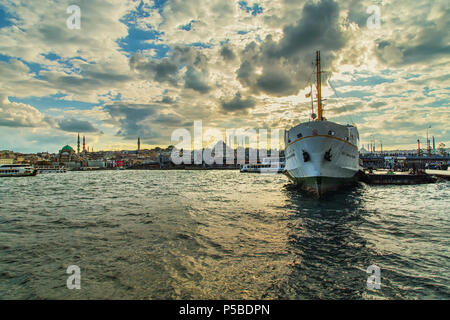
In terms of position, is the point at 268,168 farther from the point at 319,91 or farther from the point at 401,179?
the point at 319,91

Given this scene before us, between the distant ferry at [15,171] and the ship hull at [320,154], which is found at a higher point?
the ship hull at [320,154]

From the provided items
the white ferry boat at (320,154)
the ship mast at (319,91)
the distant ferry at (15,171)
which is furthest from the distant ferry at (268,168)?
the distant ferry at (15,171)

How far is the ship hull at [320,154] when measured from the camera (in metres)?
18.4

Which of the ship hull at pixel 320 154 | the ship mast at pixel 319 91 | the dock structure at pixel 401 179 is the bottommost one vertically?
the dock structure at pixel 401 179

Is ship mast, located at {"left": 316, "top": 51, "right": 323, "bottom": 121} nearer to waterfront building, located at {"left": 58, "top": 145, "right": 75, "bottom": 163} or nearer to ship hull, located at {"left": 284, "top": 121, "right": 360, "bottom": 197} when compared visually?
ship hull, located at {"left": 284, "top": 121, "right": 360, "bottom": 197}

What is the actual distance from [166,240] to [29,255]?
4.50m

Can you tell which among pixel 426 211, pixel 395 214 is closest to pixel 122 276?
pixel 395 214

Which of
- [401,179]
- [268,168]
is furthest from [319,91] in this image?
[268,168]

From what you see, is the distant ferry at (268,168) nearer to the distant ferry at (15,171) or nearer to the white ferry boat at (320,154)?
the white ferry boat at (320,154)

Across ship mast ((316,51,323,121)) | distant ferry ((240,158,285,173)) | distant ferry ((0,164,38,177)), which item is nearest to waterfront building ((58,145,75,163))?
distant ferry ((0,164,38,177))

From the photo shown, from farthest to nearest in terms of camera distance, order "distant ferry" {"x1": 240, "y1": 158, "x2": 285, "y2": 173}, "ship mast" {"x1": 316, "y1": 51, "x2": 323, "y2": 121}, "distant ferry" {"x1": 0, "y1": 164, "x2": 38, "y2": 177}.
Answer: "distant ferry" {"x1": 240, "y1": 158, "x2": 285, "y2": 173} → "distant ferry" {"x1": 0, "y1": 164, "x2": 38, "y2": 177} → "ship mast" {"x1": 316, "y1": 51, "x2": 323, "y2": 121}

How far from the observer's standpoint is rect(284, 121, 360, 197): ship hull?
60.2 ft

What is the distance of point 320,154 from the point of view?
18312 millimetres
